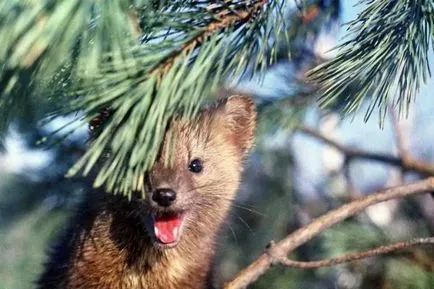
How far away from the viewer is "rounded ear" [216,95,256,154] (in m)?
3.01

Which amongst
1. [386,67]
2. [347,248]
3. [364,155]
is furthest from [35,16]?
[364,155]

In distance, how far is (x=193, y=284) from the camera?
2.93m

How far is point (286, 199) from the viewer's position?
4180 millimetres

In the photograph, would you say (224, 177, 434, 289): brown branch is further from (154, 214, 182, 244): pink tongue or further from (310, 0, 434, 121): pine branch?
(310, 0, 434, 121): pine branch

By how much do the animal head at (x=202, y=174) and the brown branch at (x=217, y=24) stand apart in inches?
→ 29.7


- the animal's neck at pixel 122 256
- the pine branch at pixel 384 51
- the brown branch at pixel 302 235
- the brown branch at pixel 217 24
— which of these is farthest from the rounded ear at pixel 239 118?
the brown branch at pixel 217 24

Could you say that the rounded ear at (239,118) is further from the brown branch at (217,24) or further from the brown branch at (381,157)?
the brown branch at (217,24)

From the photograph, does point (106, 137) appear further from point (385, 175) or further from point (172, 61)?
point (385, 175)

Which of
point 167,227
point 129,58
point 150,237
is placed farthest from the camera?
point 150,237

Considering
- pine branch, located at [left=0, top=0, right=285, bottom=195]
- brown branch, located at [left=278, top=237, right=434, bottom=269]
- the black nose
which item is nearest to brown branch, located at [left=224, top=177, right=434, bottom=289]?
brown branch, located at [left=278, top=237, right=434, bottom=269]

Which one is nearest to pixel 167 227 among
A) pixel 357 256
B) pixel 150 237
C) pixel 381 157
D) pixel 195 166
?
pixel 150 237

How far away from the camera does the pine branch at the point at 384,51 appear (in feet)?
6.27

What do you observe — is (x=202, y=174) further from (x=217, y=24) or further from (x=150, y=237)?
(x=217, y=24)

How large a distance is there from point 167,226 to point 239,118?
1.93ft
